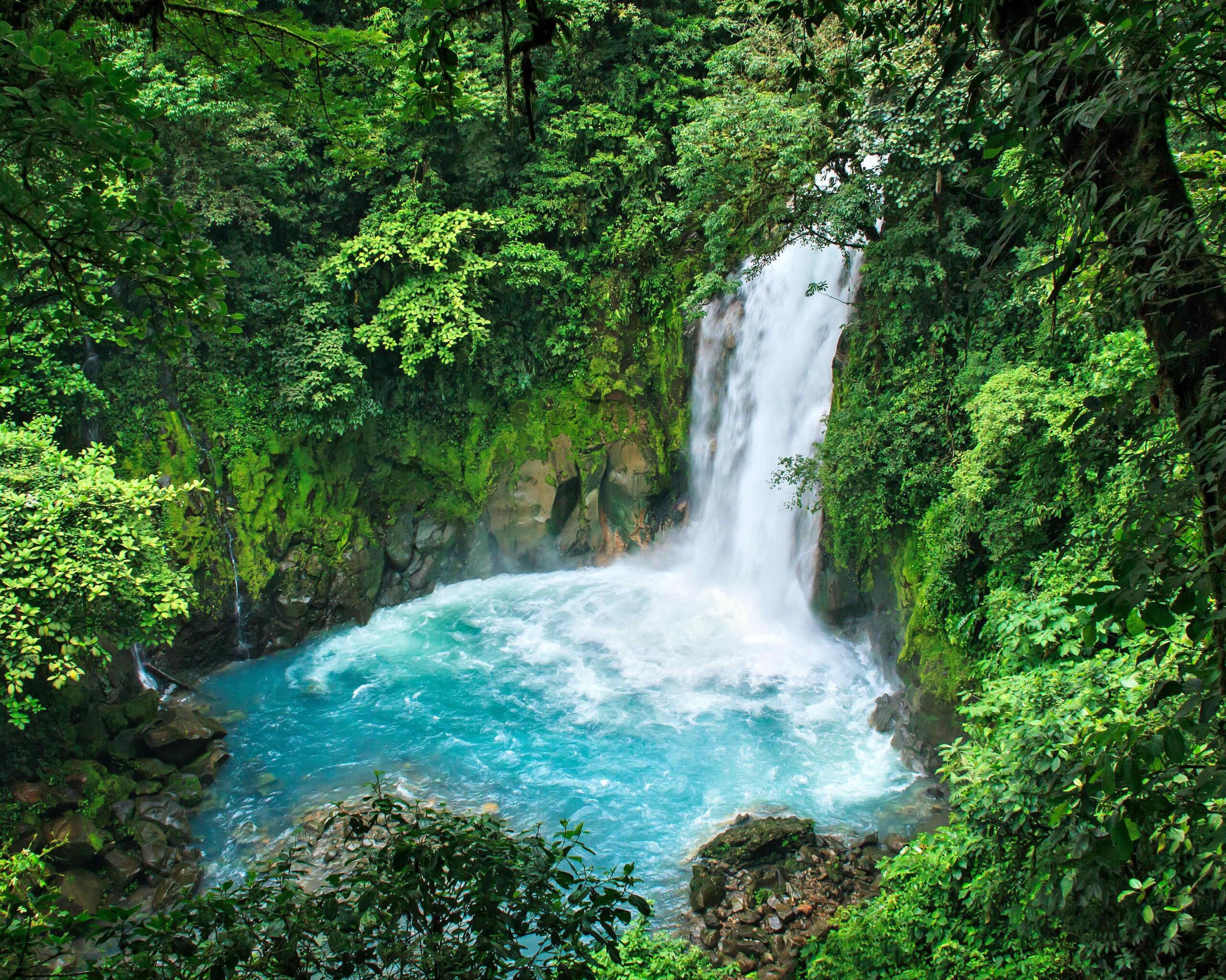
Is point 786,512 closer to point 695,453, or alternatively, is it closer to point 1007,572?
point 695,453

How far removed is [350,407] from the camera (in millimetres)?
12617

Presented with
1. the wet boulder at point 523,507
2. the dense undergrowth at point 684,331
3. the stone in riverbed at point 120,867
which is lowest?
the stone in riverbed at point 120,867

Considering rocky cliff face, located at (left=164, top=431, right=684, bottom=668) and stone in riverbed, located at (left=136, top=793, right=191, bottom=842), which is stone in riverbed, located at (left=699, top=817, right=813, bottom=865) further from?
rocky cliff face, located at (left=164, top=431, right=684, bottom=668)

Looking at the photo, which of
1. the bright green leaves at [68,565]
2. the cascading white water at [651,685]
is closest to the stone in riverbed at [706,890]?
the cascading white water at [651,685]

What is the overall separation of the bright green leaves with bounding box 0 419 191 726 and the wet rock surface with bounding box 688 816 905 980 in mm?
5917

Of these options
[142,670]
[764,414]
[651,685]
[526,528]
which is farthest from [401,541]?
[764,414]

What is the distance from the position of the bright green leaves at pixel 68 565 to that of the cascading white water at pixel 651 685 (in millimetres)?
2577

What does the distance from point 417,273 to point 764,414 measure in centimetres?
615

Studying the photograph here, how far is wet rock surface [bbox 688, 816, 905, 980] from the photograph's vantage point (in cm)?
639

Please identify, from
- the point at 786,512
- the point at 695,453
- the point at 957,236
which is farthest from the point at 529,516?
the point at 957,236

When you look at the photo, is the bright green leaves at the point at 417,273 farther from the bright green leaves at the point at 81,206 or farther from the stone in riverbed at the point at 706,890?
the bright green leaves at the point at 81,206

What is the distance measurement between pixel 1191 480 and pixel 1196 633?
39 centimetres

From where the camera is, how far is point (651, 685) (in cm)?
1075

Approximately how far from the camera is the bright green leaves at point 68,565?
22.5 feet
